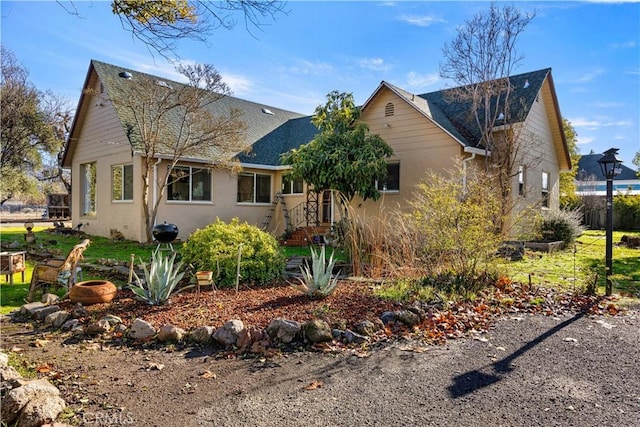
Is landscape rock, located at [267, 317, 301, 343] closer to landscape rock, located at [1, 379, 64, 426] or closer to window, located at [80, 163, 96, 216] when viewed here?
landscape rock, located at [1, 379, 64, 426]

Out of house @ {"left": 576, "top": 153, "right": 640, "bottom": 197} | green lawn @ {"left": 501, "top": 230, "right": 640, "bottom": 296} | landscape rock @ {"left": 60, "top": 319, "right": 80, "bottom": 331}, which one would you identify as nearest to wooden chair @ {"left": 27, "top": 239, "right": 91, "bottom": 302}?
landscape rock @ {"left": 60, "top": 319, "right": 80, "bottom": 331}

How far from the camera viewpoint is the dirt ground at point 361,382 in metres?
2.91

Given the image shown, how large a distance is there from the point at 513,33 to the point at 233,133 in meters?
9.50

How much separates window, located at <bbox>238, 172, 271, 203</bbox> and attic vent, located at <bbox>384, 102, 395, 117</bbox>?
5.68 m

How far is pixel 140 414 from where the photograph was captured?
9.54 ft

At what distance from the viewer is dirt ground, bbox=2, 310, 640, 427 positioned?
291 centimetres

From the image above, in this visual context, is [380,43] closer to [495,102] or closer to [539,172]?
[495,102]

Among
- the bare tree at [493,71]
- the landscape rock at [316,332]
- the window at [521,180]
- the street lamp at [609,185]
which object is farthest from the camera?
the window at [521,180]

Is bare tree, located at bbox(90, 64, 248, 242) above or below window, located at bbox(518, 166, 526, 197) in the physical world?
above

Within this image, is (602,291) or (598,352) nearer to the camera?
(598,352)

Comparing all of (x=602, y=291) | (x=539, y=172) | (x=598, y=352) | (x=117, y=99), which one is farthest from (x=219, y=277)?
(x=539, y=172)

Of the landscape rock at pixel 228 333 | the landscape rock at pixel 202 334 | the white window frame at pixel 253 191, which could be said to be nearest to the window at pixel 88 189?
the white window frame at pixel 253 191

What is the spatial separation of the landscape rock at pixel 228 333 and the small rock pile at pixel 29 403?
5.12 feet

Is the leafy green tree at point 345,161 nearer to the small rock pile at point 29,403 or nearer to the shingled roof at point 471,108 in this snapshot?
the shingled roof at point 471,108
